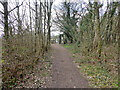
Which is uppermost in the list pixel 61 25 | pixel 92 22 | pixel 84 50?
pixel 61 25

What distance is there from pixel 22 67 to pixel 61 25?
14.4m

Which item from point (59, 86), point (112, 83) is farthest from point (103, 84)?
point (59, 86)

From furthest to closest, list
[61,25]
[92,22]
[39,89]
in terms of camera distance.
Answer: [61,25] < [92,22] < [39,89]

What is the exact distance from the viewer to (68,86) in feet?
14.3

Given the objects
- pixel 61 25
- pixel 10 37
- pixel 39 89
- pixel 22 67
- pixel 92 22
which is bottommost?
pixel 39 89

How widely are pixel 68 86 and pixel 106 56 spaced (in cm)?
474

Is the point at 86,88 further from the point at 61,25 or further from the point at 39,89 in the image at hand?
the point at 61,25

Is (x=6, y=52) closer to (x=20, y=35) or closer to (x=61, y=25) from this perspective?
(x=20, y=35)

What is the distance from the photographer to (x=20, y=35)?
5.80m

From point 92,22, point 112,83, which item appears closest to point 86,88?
point 112,83

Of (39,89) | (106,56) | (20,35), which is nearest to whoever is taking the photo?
(39,89)

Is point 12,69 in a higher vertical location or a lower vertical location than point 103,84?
higher

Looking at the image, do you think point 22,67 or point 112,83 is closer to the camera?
point 112,83

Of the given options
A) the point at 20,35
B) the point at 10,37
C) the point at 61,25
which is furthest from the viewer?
the point at 61,25
